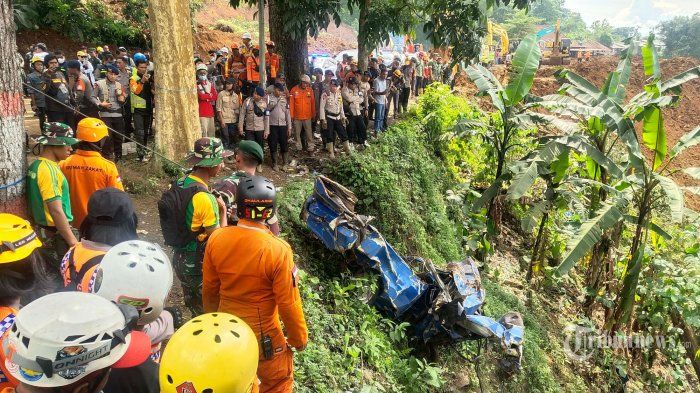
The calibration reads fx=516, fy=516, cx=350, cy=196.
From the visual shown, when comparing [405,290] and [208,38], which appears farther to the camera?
[208,38]

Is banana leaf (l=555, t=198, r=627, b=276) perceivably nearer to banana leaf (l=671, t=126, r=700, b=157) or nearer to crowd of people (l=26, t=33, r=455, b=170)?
banana leaf (l=671, t=126, r=700, b=157)

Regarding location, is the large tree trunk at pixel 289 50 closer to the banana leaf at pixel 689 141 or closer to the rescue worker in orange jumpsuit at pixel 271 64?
the rescue worker in orange jumpsuit at pixel 271 64

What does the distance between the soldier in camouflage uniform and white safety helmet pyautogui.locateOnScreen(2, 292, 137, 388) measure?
1982mm

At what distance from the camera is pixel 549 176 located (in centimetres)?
775

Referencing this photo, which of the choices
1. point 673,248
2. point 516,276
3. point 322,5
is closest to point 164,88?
point 322,5

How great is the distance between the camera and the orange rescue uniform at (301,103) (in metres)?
9.66

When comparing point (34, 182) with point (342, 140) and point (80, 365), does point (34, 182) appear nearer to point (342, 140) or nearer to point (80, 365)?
point (80, 365)

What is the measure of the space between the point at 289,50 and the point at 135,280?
10111 mm

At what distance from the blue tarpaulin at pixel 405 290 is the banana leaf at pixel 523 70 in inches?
113

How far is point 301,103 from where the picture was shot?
9703 mm

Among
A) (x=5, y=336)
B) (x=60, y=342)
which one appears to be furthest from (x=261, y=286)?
(x=60, y=342)

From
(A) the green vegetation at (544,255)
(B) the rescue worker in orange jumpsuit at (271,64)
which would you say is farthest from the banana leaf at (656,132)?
(B) the rescue worker in orange jumpsuit at (271,64)

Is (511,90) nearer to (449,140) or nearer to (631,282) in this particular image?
(631,282)

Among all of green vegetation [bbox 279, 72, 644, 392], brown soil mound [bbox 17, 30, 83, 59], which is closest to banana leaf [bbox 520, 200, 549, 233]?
green vegetation [bbox 279, 72, 644, 392]
